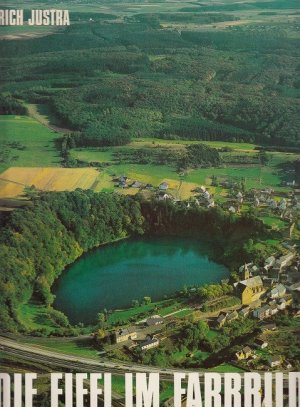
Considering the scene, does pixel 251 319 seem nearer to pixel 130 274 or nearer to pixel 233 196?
pixel 130 274

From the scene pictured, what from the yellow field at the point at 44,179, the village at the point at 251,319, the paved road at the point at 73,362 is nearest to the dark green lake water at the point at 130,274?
the village at the point at 251,319

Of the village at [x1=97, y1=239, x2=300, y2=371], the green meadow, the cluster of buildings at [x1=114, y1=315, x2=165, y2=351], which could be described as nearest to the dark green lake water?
the village at [x1=97, y1=239, x2=300, y2=371]

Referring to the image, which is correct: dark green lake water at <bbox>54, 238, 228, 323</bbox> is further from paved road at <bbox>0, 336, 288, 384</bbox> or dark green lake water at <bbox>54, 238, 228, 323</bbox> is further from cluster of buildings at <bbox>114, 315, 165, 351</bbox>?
paved road at <bbox>0, 336, 288, 384</bbox>

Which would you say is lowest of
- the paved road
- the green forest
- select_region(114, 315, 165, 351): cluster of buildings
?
the paved road

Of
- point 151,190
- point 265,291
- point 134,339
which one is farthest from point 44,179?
point 265,291

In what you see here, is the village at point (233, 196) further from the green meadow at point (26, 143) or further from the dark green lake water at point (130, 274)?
the green meadow at point (26, 143)

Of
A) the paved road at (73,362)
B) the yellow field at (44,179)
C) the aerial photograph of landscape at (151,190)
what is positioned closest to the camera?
the paved road at (73,362)

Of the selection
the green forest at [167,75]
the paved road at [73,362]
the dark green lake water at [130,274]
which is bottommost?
the paved road at [73,362]
